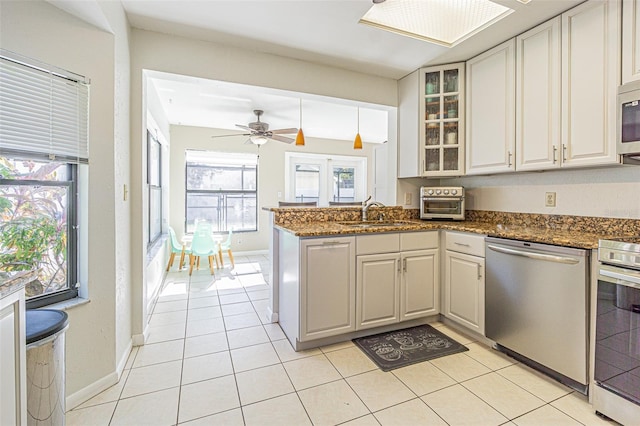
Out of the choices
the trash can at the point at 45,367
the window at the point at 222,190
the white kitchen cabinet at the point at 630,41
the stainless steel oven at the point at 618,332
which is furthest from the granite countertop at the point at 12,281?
the window at the point at 222,190

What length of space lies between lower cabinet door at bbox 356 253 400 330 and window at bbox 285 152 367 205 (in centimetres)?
390

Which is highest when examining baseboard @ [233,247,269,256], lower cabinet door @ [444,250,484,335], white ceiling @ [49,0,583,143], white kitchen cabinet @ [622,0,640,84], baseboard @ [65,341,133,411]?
white ceiling @ [49,0,583,143]

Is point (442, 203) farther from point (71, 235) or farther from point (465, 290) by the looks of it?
point (71, 235)

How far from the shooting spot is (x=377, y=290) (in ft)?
7.73

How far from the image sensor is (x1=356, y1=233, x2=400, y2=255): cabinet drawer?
2283 mm

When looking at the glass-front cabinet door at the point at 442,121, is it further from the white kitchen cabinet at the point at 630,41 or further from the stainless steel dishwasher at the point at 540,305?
the white kitchen cabinet at the point at 630,41

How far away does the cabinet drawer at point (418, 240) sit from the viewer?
2.43m

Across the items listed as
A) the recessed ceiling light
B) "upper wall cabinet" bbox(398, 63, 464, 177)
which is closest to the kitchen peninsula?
"upper wall cabinet" bbox(398, 63, 464, 177)

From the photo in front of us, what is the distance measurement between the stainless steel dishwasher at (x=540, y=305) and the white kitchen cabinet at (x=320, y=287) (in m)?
1.04

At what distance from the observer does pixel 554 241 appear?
5.71 ft

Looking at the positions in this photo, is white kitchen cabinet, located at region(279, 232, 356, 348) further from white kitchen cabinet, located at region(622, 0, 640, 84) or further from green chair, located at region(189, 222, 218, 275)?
green chair, located at region(189, 222, 218, 275)

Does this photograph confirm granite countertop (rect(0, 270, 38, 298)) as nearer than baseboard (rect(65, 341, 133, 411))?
Yes

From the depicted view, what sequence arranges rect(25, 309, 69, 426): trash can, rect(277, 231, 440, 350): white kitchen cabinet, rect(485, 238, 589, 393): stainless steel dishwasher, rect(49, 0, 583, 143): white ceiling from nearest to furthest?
rect(25, 309, 69, 426): trash can, rect(485, 238, 589, 393): stainless steel dishwasher, rect(49, 0, 583, 143): white ceiling, rect(277, 231, 440, 350): white kitchen cabinet

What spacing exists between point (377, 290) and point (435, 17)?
7.10ft
